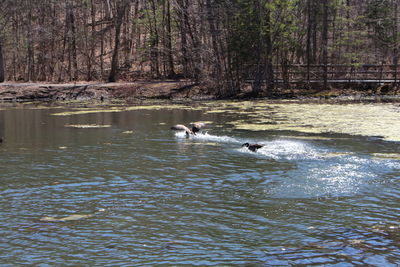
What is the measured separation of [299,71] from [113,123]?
18371mm

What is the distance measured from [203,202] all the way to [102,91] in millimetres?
27834

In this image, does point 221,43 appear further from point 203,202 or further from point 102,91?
point 203,202

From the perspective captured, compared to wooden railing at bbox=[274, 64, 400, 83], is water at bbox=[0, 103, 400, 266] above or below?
below

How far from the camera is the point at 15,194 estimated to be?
8547 mm

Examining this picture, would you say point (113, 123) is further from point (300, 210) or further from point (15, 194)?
point (300, 210)

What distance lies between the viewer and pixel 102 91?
34625 mm

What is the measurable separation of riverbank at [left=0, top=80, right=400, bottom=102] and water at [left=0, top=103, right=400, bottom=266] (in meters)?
17.9

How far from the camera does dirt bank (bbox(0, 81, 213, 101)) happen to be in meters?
33.4

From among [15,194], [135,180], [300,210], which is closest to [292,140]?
[135,180]

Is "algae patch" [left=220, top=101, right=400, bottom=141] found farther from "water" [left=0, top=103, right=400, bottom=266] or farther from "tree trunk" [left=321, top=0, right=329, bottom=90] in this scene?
"tree trunk" [left=321, top=0, right=329, bottom=90]

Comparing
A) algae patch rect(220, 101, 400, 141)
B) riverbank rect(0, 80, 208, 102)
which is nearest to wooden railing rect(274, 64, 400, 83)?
riverbank rect(0, 80, 208, 102)

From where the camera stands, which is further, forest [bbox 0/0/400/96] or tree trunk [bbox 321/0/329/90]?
tree trunk [bbox 321/0/329/90]

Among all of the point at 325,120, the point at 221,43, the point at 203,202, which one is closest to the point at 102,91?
the point at 221,43

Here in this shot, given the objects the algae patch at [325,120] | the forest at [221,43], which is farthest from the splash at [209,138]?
the forest at [221,43]
